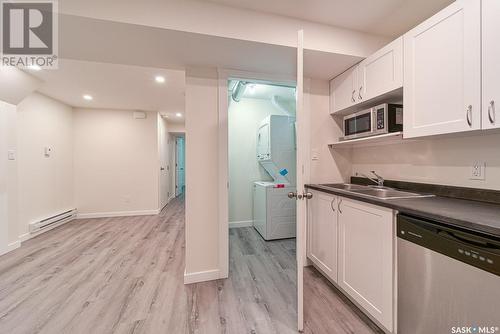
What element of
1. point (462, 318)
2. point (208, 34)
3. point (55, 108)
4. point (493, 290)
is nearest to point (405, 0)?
point (208, 34)

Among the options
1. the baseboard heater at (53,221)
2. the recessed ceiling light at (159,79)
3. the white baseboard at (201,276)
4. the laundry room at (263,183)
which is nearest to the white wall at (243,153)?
the laundry room at (263,183)

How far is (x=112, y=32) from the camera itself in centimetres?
143

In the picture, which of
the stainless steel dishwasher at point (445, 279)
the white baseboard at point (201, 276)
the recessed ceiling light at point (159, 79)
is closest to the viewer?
the stainless steel dishwasher at point (445, 279)

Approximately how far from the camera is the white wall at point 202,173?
1.90 metres

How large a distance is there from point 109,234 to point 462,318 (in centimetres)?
402

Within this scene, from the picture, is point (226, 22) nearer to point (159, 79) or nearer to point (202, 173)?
point (202, 173)

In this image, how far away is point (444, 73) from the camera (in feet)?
3.98

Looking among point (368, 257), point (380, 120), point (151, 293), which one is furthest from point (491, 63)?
point (151, 293)

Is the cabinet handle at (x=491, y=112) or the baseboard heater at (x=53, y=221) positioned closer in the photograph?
the cabinet handle at (x=491, y=112)

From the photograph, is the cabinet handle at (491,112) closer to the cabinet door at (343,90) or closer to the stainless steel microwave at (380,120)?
the stainless steel microwave at (380,120)

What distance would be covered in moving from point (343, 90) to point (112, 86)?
3251mm

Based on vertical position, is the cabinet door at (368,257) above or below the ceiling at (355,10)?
below

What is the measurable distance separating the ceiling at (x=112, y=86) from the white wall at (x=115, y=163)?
0.33 meters

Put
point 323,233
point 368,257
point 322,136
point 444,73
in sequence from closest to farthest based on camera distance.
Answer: point 444,73, point 368,257, point 323,233, point 322,136
